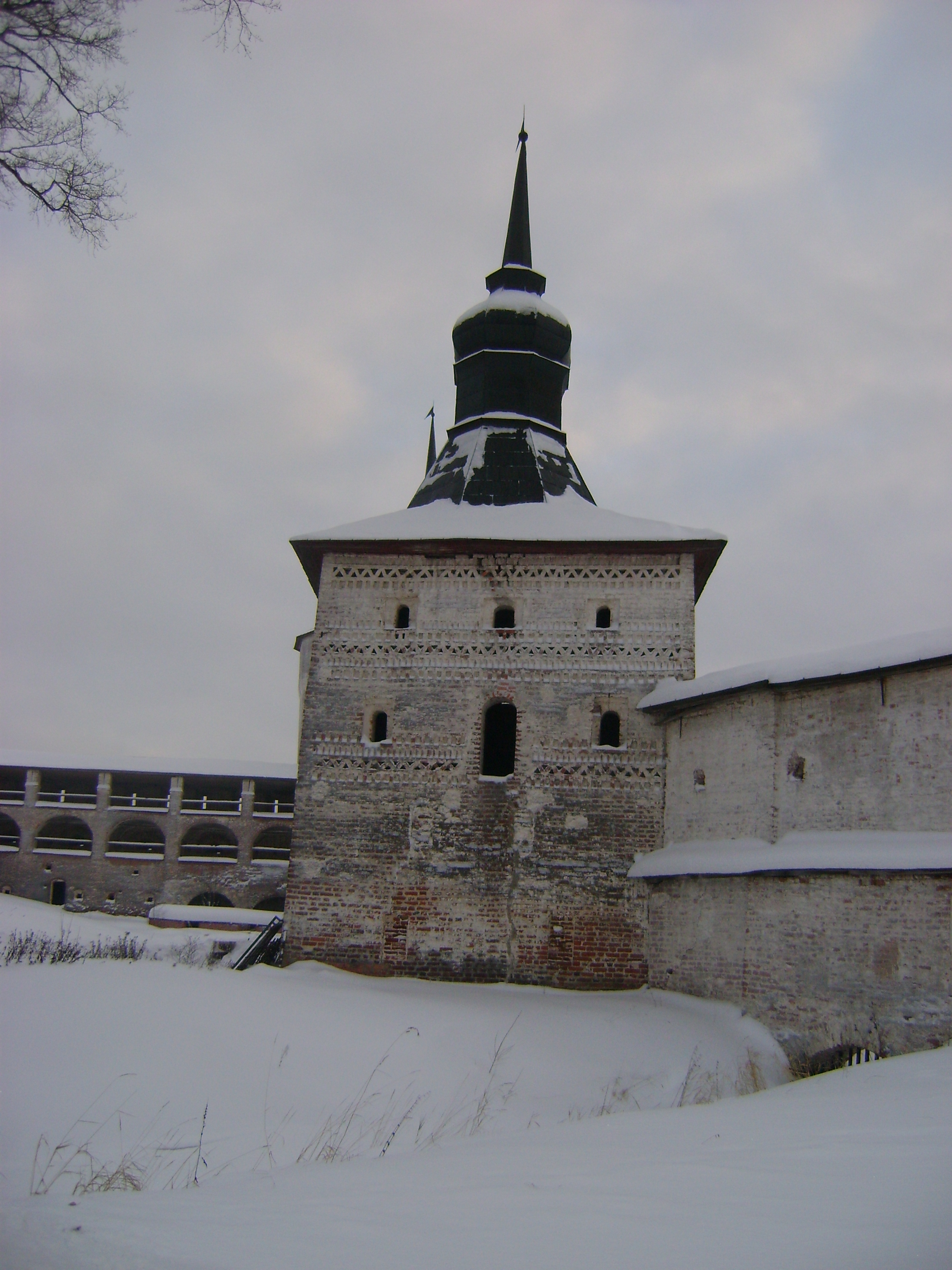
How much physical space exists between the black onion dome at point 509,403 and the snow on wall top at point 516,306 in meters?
0.02

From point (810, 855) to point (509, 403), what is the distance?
31.1ft

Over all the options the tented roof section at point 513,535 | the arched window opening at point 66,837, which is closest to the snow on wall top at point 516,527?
the tented roof section at point 513,535

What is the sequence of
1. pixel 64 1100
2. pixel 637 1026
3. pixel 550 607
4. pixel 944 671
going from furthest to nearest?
pixel 550 607 < pixel 637 1026 < pixel 944 671 < pixel 64 1100

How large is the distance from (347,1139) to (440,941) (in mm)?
6104

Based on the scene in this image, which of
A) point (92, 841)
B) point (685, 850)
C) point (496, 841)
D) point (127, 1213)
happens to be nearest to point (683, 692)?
point (685, 850)

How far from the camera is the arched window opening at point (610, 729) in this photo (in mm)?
13875

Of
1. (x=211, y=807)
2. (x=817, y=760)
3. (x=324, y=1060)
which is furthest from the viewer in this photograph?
(x=211, y=807)

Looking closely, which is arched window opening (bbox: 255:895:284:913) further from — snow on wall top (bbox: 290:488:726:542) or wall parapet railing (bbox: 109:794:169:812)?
snow on wall top (bbox: 290:488:726:542)

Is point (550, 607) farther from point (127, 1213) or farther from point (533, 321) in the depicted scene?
point (127, 1213)

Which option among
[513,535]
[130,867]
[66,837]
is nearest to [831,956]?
[513,535]

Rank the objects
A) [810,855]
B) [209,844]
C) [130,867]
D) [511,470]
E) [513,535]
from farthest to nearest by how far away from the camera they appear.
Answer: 1. [209,844]
2. [130,867]
3. [511,470]
4. [513,535]
5. [810,855]

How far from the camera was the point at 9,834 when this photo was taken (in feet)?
97.0

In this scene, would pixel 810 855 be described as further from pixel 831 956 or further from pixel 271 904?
pixel 271 904

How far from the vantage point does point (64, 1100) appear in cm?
718
